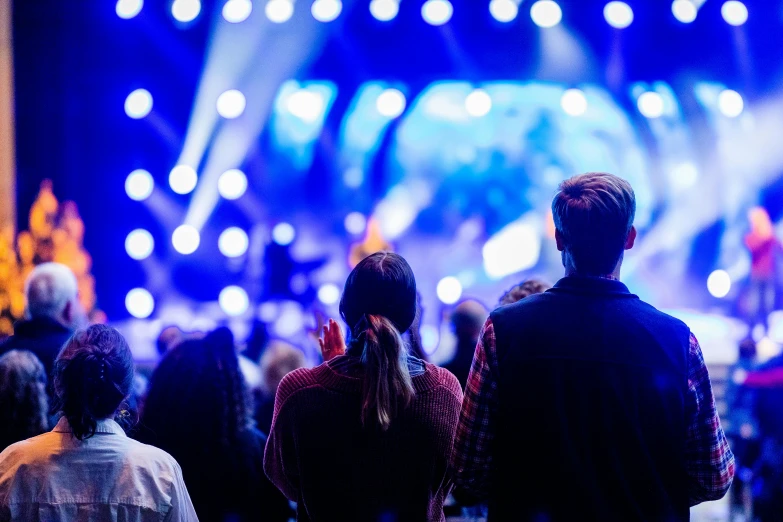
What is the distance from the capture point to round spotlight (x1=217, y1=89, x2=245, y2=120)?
26.2ft

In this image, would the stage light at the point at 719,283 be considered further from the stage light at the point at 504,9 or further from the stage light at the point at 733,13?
the stage light at the point at 504,9

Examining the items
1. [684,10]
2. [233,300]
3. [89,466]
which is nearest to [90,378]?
[89,466]

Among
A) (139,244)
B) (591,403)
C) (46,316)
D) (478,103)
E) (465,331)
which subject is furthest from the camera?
(478,103)

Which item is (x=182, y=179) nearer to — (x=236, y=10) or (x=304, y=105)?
(x=304, y=105)

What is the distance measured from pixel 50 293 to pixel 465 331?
148cm

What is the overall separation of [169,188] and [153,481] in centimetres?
661

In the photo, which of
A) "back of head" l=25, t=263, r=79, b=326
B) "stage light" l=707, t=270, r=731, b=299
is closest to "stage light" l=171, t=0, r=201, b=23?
"back of head" l=25, t=263, r=79, b=326

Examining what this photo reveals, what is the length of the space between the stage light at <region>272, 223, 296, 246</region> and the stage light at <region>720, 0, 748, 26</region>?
4.83 meters

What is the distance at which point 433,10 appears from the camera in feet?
25.8

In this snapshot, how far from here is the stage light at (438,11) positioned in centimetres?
786

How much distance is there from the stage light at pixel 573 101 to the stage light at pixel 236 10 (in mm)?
3309

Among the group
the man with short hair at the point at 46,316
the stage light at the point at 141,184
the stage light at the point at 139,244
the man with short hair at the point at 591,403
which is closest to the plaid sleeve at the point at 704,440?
the man with short hair at the point at 591,403

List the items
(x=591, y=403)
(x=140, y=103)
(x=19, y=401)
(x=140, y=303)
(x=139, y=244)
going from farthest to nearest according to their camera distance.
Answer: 1. (x=140, y=103)
2. (x=139, y=244)
3. (x=140, y=303)
4. (x=19, y=401)
5. (x=591, y=403)

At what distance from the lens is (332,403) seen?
1.66m
